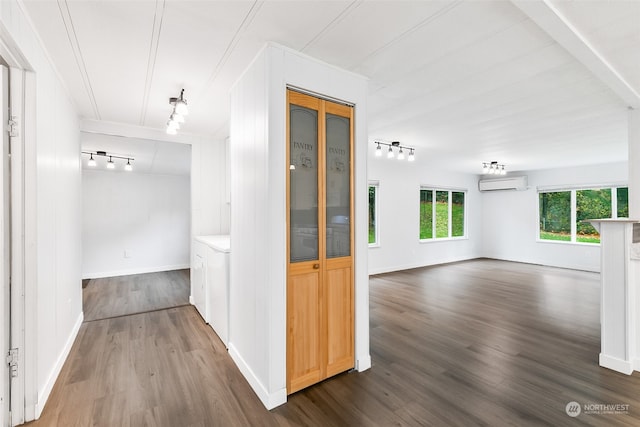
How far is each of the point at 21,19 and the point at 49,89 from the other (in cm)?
70

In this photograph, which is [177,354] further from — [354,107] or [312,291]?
[354,107]

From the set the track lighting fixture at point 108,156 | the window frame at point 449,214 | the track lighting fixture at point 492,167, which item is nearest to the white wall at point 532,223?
the window frame at point 449,214

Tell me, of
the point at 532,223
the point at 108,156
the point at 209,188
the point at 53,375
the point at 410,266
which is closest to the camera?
the point at 53,375

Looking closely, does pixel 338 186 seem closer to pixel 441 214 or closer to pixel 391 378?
pixel 391 378

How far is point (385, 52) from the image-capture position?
2119 mm

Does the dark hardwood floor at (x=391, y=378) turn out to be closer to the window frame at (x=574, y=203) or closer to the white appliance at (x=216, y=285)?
the white appliance at (x=216, y=285)

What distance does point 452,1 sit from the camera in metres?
1.61

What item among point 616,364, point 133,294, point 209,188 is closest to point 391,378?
point 616,364

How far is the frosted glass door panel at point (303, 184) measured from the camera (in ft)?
7.12

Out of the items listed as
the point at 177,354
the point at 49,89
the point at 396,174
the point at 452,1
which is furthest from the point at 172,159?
the point at 452,1

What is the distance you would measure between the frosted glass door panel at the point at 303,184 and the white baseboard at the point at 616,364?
8.71ft

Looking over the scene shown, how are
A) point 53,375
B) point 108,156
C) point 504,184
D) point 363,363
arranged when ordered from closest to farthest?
point 53,375
point 363,363
point 108,156
point 504,184

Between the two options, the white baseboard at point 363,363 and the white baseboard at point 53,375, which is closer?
the white baseboard at point 53,375

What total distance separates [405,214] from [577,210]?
413 cm
